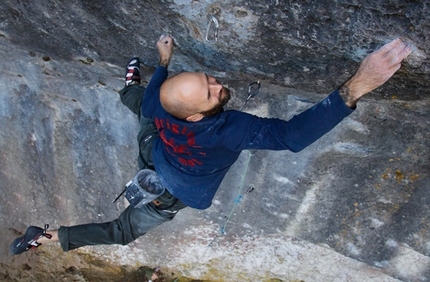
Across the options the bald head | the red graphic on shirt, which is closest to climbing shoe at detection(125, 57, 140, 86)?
the red graphic on shirt

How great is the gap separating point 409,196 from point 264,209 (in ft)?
2.56

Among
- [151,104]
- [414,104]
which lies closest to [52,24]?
[151,104]

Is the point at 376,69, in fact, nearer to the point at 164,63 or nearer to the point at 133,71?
the point at 164,63

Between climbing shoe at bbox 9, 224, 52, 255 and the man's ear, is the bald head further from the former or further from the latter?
climbing shoe at bbox 9, 224, 52, 255

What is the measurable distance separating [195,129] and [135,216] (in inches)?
33.1

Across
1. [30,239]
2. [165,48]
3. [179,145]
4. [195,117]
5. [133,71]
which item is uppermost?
[165,48]

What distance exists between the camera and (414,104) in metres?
1.90

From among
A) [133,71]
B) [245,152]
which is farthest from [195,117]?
[245,152]

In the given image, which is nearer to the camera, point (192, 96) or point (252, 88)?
point (192, 96)

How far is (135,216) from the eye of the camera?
2.48 meters

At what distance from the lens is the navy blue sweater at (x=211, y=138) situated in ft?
5.20

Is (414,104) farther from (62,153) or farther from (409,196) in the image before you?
(62,153)

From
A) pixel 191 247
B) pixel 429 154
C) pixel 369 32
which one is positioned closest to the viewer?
pixel 369 32

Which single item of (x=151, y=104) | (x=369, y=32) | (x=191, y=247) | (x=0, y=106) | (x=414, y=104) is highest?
(x=369, y=32)
